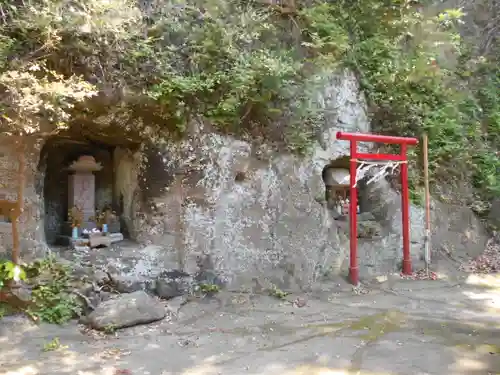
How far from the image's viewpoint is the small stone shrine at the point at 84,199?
320 inches

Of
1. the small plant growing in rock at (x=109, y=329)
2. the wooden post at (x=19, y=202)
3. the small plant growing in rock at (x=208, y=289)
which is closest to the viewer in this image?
the small plant growing in rock at (x=109, y=329)

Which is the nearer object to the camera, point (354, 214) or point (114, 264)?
point (114, 264)

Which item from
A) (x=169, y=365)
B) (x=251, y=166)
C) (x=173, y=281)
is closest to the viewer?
(x=169, y=365)

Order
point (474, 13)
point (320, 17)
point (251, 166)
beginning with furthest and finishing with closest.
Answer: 1. point (474, 13)
2. point (320, 17)
3. point (251, 166)

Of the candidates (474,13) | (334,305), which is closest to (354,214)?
(334,305)

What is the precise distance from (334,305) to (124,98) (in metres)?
4.76

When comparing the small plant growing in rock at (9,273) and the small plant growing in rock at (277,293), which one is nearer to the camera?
the small plant growing in rock at (9,273)

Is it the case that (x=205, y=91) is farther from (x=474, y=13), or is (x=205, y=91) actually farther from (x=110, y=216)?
(x=474, y=13)

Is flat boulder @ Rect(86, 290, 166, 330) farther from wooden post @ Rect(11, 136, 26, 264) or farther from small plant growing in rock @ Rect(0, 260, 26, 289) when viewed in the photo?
wooden post @ Rect(11, 136, 26, 264)

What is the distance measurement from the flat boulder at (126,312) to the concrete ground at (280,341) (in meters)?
0.14

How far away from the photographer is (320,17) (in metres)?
9.55

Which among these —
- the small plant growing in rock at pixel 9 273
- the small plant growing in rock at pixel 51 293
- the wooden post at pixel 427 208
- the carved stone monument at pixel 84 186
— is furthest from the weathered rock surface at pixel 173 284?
the wooden post at pixel 427 208

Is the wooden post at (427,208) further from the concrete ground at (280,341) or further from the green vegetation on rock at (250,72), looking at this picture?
the concrete ground at (280,341)

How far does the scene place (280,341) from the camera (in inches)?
223
